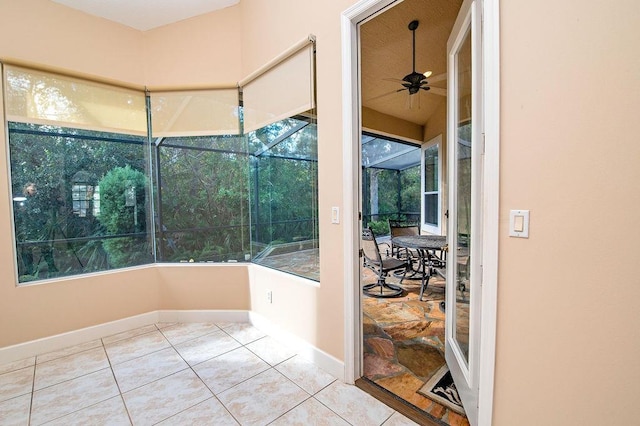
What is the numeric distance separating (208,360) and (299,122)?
223 centimetres

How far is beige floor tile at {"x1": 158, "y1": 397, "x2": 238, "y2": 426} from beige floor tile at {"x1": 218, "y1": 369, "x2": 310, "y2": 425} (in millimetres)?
42

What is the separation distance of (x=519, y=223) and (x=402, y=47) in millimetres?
2947

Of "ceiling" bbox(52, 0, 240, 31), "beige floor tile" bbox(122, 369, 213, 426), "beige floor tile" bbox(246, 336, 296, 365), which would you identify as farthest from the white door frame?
"ceiling" bbox(52, 0, 240, 31)

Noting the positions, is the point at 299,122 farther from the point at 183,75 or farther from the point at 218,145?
the point at 183,75

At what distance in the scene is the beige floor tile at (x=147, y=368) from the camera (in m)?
2.06

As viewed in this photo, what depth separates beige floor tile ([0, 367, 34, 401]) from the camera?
1959 millimetres

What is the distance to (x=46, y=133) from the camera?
262 centimetres

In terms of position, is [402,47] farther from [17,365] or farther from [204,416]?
[17,365]

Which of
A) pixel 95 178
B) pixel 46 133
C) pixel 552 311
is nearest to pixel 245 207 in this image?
pixel 95 178

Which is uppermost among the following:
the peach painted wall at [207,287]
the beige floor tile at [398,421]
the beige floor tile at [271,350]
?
the peach painted wall at [207,287]

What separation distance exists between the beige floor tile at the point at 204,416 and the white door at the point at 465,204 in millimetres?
1454

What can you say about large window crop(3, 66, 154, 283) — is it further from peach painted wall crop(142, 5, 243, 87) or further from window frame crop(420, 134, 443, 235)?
window frame crop(420, 134, 443, 235)

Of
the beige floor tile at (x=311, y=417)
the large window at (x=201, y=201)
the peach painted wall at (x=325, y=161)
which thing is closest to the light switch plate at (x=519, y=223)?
the peach painted wall at (x=325, y=161)

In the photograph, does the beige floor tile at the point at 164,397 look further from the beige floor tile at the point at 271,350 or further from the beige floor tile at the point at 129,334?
the beige floor tile at the point at 129,334
